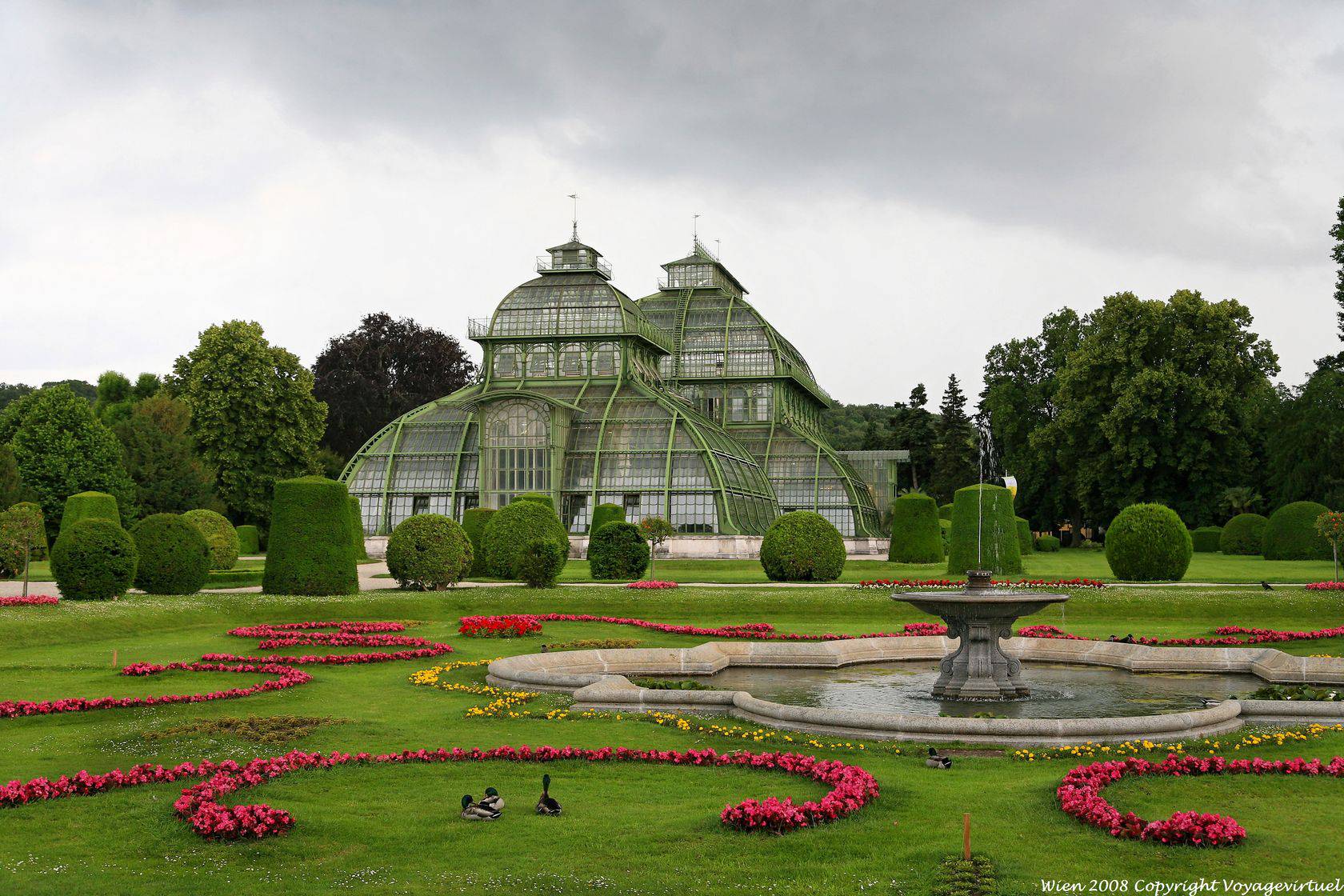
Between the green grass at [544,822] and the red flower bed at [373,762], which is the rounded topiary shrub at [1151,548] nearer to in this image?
the green grass at [544,822]

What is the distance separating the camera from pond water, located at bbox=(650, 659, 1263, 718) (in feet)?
49.1

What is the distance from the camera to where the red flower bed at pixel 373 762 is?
9062 millimetres

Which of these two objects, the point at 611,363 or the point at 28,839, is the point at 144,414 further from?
the point at 28,839

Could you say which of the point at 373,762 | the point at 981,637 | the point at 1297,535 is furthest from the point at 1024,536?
the point at 373,762

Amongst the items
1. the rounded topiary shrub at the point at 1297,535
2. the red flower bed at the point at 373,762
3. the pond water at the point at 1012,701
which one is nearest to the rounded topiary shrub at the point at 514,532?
the pond water at the point at 1012,701

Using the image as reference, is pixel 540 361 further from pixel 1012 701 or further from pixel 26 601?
pixel 1012 701

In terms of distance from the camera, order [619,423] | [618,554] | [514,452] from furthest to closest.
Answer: [619,423], [514,452], [618,554]

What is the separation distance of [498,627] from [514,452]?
36072 millimetres

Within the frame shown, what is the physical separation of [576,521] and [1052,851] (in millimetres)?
51374

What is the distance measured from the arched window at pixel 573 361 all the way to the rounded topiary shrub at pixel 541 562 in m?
33.0

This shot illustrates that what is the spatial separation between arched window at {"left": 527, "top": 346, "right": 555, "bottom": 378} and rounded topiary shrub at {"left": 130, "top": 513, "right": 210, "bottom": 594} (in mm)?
36667

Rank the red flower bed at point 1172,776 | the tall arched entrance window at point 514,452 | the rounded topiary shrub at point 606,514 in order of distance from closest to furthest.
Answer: the red flower bed at point 1172,776, the rounded topiary shrub at point 606,514, the tall arched entrance window at point 514,452

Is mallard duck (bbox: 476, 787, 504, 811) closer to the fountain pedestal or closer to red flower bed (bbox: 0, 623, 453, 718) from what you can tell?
red flower bed (bbox: 0, 623, 453, 718)

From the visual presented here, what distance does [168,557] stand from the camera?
30.4 m
